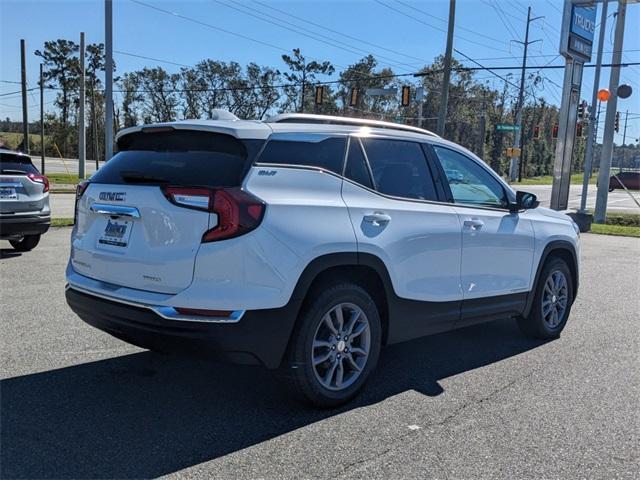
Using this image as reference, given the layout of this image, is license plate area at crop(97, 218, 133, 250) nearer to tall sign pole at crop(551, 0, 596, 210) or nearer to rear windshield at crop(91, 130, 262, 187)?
rear windshield at crop(91, 130, 262, 187)

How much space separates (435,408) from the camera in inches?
157

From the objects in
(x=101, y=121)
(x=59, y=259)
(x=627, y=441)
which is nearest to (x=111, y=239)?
(x=627, y=441)

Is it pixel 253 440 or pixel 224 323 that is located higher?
pixel 224 323

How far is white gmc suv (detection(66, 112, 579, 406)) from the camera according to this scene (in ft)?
11.2

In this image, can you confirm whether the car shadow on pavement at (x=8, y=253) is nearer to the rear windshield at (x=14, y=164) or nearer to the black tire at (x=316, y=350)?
the rear windshield at (x=14, y=164)

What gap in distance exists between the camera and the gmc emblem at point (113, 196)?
12.3 feet

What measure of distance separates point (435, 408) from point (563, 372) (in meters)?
1.47

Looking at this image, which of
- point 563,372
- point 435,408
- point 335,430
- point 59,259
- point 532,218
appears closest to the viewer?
point 335,430

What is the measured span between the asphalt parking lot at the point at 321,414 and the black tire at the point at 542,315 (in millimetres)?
156

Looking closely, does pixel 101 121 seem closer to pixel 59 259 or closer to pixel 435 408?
pixel 59 259

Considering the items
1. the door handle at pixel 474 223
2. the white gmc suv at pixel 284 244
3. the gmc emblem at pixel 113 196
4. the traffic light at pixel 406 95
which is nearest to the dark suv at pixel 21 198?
the white gmc suv at pixel 284 244

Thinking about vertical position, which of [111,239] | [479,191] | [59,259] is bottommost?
[59,259]

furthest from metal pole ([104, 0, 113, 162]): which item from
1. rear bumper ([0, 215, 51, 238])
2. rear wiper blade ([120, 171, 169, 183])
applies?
rear wiper blade ([120, 171, 169, 183])

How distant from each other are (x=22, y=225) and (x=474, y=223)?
23.3 feet
